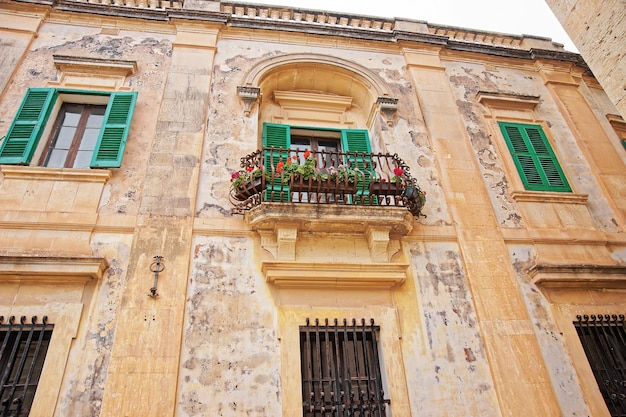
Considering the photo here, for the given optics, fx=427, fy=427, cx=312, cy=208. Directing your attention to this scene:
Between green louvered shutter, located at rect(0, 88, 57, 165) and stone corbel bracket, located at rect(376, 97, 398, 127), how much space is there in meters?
5.60

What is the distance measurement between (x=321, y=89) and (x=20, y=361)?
6811 mm

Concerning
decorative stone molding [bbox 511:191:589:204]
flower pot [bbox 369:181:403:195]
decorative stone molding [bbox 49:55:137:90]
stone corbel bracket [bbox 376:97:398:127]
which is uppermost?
decorative stone molding [bbox 49:55:137:90]

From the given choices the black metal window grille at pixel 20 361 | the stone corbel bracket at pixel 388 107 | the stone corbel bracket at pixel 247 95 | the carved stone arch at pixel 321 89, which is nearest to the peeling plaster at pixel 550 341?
the stone corbel bracket at pixel 388 107

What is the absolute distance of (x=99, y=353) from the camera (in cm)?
495

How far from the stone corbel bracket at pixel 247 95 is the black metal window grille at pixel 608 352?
615cm

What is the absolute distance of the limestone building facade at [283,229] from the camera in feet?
16.6

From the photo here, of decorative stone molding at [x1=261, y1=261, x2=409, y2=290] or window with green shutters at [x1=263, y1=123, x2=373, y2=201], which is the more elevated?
window with green shutters at [x1=263, y1=123, x2=373, y2=201]

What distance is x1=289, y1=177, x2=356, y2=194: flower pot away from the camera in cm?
596

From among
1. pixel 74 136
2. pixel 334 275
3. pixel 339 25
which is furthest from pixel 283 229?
pixel 339 25

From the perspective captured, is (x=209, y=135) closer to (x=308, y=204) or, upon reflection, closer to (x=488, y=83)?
(x=308, y=204)

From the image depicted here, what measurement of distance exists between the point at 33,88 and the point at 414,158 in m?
6.50

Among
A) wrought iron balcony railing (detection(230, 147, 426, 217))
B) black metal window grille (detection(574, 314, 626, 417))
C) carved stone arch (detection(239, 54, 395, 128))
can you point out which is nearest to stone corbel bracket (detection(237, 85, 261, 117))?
carved stone arch (detection(239, 54, 395, 128))

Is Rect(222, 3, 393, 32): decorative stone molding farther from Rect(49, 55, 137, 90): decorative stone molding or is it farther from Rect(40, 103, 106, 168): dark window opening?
Rect(40, 103, 106, 168): dark window opening

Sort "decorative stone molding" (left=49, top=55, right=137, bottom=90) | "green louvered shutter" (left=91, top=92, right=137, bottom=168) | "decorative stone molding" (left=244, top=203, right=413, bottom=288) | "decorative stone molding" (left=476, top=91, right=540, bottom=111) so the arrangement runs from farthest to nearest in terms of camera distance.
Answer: "decorative stone molding" (left=476, top=91, right=540, bottom=111) < "decorative stone molding" (left=49, top=55, right=137, bottom=90) < "green louvered shutter" (left=91, top=92, right=137, bottom=168) < "decorative stone molding" (left=244, top=203, right=413, bottom=288)
